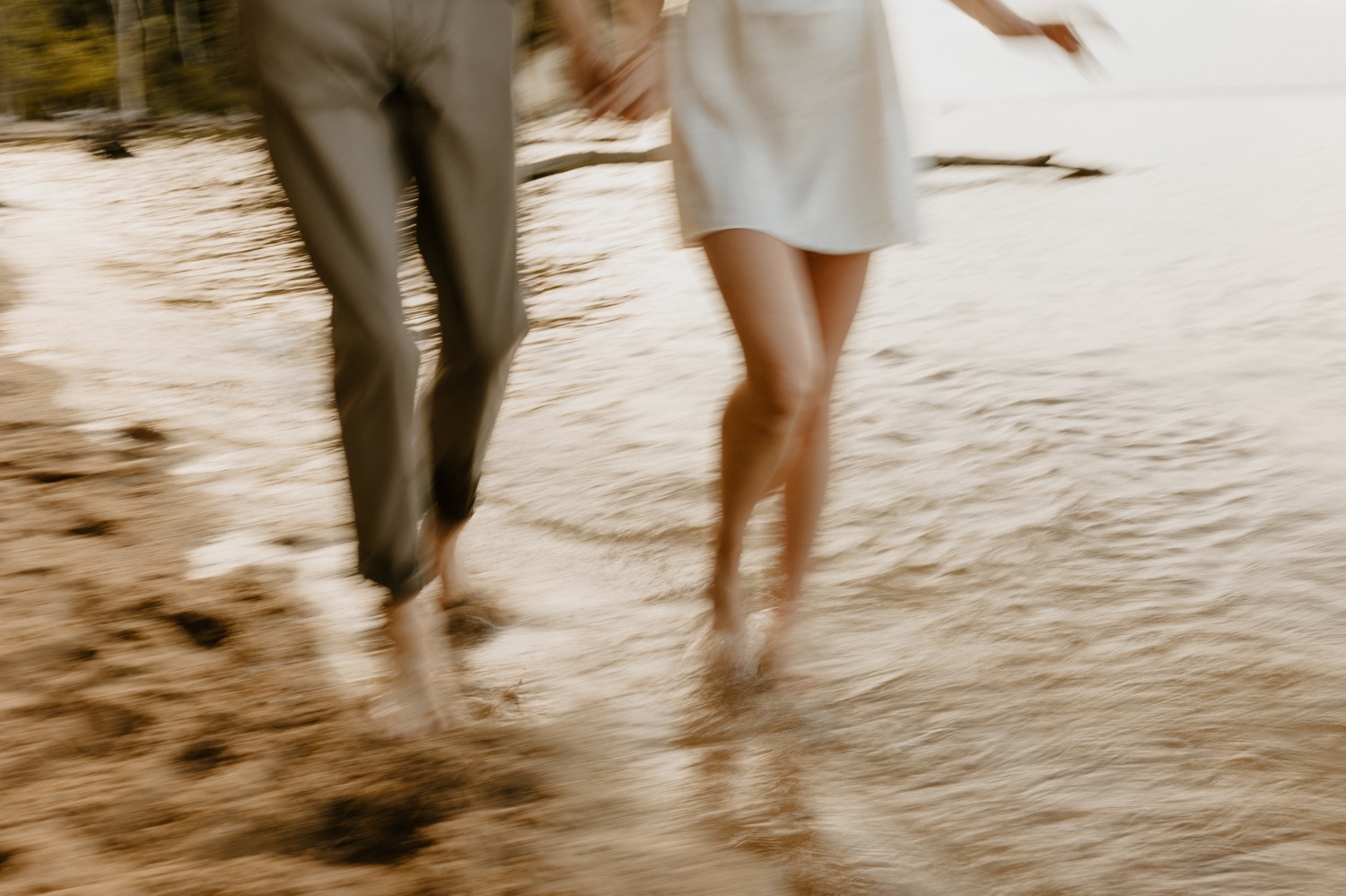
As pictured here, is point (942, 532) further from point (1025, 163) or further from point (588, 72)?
point (1025, 163)

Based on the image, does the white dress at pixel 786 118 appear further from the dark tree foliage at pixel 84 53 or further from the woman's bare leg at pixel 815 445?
the dark tree foliage at pixel 84 53

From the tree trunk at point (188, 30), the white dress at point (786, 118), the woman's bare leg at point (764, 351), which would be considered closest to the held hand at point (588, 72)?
the white dress at point (786, 118)

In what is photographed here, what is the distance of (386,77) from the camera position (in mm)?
2256

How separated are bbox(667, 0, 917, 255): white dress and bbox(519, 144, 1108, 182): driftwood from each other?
8.95 meters

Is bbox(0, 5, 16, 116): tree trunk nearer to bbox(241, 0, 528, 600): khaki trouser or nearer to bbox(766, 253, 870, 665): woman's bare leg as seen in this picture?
bbox(241, 0, 528, 600): khaki trouser

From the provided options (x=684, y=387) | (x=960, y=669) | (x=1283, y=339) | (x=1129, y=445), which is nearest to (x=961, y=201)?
(x=1283, y=339)

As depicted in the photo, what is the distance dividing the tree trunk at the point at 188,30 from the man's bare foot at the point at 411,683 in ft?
129

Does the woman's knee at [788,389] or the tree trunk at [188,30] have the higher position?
the woman's knee at [788,389]

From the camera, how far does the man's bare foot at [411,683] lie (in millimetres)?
2486

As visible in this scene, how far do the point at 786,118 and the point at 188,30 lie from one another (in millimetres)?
41350

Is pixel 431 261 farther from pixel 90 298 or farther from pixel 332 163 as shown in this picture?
pixel 90 298

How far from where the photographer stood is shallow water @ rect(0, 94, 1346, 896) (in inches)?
88.4

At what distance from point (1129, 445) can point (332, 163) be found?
277cm

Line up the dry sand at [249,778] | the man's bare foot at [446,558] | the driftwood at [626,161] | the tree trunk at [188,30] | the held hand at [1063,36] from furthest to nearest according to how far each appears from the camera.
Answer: the tree trunk at [188,30], the driftwood at [626,161], the man's bare foot at [446,558], the held hand at [1063,36], the dry sand at [249,778]
